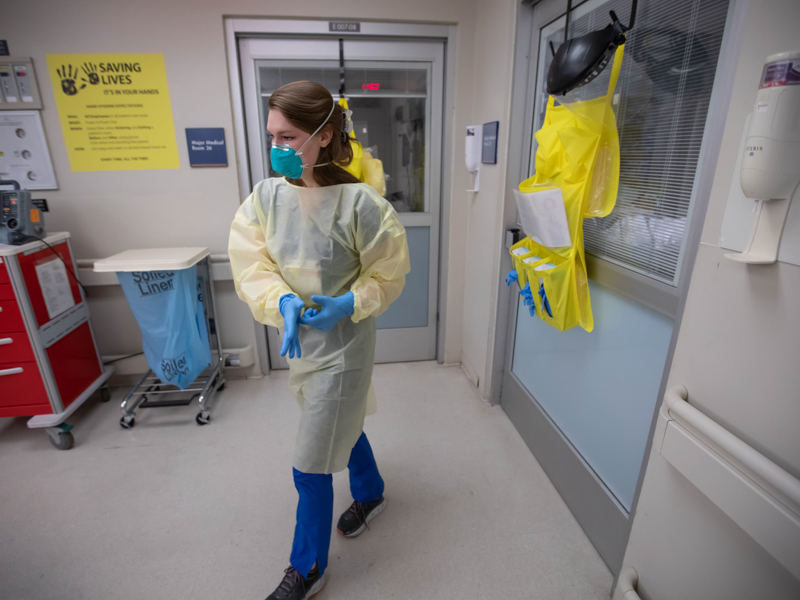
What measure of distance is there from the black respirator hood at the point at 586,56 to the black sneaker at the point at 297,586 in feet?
5.46

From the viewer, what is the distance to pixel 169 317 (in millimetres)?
2068

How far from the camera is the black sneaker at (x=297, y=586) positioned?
1.30 meters

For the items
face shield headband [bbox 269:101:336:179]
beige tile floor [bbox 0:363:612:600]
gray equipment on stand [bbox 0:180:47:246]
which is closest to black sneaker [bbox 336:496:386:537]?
beige tile floor [bbox 0:363:612:600]

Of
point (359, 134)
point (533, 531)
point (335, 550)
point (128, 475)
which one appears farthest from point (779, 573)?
point (359, 134)

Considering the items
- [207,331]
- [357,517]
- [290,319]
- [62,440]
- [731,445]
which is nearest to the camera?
[731,445]

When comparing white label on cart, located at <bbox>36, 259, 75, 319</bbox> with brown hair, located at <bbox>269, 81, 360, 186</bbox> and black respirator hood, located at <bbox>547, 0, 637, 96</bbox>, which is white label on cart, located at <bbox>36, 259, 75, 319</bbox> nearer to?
brown hair, located at <bbox>269, 81, 360, 186</bbox>

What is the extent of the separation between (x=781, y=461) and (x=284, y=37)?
8.49 feet

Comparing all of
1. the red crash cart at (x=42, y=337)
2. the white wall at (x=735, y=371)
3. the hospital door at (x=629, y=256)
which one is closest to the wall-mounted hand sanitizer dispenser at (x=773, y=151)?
the white wall at (x=735, y=371)

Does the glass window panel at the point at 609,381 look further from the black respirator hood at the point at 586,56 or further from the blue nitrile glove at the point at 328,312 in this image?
the blue nitrile glove at the point at 328,312

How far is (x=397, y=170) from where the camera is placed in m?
2.53

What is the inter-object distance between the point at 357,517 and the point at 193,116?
6.92ft

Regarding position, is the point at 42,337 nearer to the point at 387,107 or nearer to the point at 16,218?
the point at 16,218

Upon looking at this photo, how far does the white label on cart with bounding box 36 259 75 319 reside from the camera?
6.58 feet

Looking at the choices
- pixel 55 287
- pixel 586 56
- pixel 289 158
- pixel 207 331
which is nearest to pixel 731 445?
pixel 586 56
